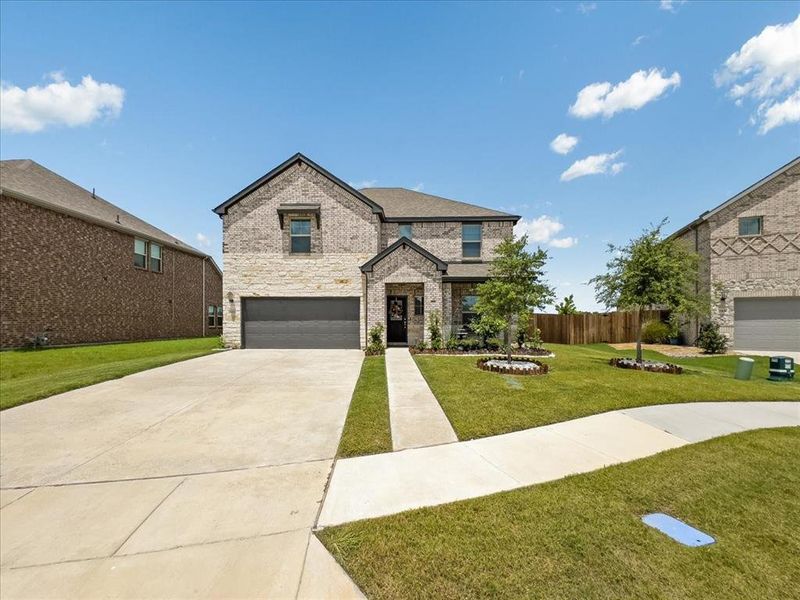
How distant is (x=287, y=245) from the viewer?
1625cm

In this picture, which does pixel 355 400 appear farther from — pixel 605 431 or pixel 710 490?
pixel 710 490

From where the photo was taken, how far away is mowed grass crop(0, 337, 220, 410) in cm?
765

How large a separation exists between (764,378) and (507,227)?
11600mm

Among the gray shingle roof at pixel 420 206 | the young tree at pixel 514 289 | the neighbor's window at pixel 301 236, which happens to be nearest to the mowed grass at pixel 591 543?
the young tree at pixel 514 289

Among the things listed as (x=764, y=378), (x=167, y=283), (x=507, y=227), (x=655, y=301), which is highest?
(x=507, y=227)

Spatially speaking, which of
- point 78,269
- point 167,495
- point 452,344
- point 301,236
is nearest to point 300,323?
point 301,236

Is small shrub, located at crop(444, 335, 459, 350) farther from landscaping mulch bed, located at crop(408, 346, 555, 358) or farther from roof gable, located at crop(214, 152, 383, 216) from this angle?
roof gable, located at crop(214, 152, 383, 216)

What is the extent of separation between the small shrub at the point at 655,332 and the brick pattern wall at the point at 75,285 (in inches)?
1172

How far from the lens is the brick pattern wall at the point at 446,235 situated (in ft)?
59.7

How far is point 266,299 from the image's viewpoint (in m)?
16.3

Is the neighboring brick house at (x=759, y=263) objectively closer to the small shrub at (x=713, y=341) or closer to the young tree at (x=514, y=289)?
the small shrub at (x=713, y=341)

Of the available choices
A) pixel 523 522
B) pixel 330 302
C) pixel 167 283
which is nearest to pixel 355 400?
pixel 523 522

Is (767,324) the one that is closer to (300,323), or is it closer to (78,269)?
(300,323)

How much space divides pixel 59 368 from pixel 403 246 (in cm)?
1303
